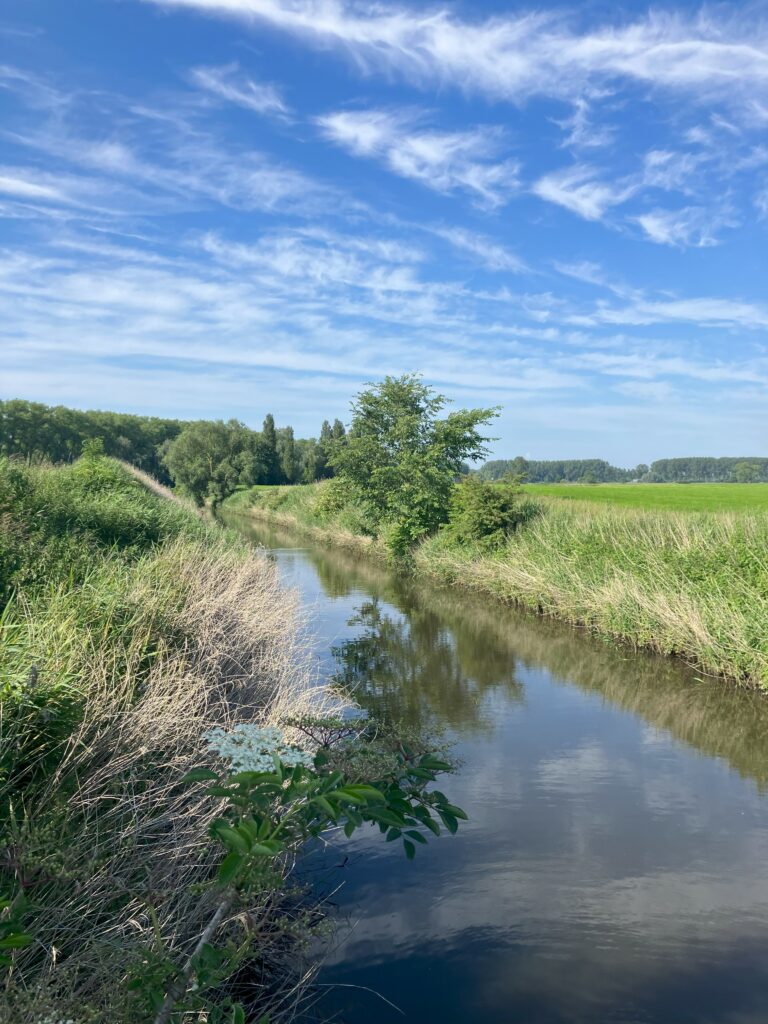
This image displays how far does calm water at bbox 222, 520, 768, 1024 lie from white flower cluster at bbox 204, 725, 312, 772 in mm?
3478

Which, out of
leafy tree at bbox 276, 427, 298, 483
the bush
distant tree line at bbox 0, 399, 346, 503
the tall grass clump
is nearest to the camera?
the tall grass clump

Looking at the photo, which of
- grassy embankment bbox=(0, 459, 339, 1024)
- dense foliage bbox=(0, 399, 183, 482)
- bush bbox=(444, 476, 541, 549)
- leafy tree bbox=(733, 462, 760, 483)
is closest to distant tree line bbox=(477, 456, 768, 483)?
leafy tree bbox=(733, 462, 760, 483)

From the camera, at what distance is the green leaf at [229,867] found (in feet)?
7.82

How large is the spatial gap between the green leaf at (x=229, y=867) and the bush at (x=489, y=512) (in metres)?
22.7

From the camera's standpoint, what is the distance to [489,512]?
25.2 metres

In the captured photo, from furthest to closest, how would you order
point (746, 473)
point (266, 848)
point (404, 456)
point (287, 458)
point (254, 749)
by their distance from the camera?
point (746, 473), point (287, 458), point (404, 456), point (254, 749), point (266, 848)

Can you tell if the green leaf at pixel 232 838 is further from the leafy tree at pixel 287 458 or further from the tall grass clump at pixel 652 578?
the leafy tree at pixel 287 458

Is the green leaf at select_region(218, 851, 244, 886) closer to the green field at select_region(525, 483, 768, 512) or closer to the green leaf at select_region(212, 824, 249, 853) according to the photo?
the green leaf at select_region(212, 824, 249, 853)

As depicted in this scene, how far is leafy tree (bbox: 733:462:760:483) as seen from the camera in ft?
296

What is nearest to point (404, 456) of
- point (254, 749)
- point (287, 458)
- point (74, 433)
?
point (254, 749)

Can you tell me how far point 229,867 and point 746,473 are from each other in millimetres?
100819

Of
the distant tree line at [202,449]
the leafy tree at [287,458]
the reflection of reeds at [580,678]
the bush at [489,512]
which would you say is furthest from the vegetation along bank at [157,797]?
the leafy tree at [287,458]

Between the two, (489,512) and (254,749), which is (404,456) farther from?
(254,749)

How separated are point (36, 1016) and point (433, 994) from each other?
360 cm
